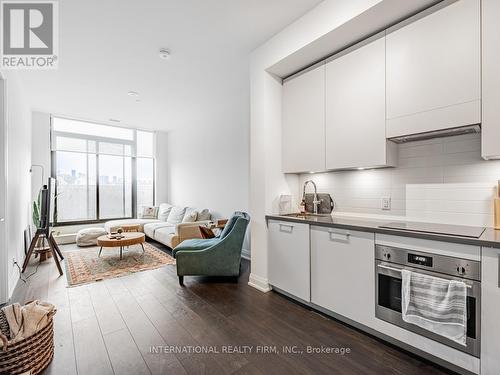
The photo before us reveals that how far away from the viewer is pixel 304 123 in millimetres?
2752

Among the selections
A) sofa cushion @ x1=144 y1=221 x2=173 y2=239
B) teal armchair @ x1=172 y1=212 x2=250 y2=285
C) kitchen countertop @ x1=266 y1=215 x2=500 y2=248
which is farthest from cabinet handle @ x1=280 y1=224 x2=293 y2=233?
sofa cushion @ x1=144 y1=221 x2=173 y2=239

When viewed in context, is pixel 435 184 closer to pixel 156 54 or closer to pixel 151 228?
pixel 156 54

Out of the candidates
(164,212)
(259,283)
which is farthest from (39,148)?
(259,283)

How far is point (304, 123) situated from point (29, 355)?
9.73 feet

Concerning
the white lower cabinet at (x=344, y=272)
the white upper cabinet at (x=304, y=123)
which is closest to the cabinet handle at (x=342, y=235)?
the white lower cabinet at (x=344, y=272)

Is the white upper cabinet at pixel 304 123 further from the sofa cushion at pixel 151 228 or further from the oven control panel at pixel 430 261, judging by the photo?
the sofa cushion at pixel 151 228

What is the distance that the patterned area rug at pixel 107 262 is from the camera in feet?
11.2

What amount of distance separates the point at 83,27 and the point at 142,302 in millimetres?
2922

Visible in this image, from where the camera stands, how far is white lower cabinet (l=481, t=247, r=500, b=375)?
4.60ft

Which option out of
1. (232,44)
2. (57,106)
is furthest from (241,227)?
(57,106)

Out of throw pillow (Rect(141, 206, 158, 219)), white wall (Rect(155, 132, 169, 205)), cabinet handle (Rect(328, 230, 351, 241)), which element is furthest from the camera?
white wall (Rect(155, 132, 169, 205))

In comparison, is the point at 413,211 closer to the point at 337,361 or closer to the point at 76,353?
the point at 337,361

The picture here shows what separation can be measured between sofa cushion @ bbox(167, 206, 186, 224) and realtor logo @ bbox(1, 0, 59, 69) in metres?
3.40

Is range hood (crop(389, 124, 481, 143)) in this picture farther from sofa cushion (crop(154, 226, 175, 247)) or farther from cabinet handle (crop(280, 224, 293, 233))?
sofa cushion (crop(154, 226, 175, 247))
